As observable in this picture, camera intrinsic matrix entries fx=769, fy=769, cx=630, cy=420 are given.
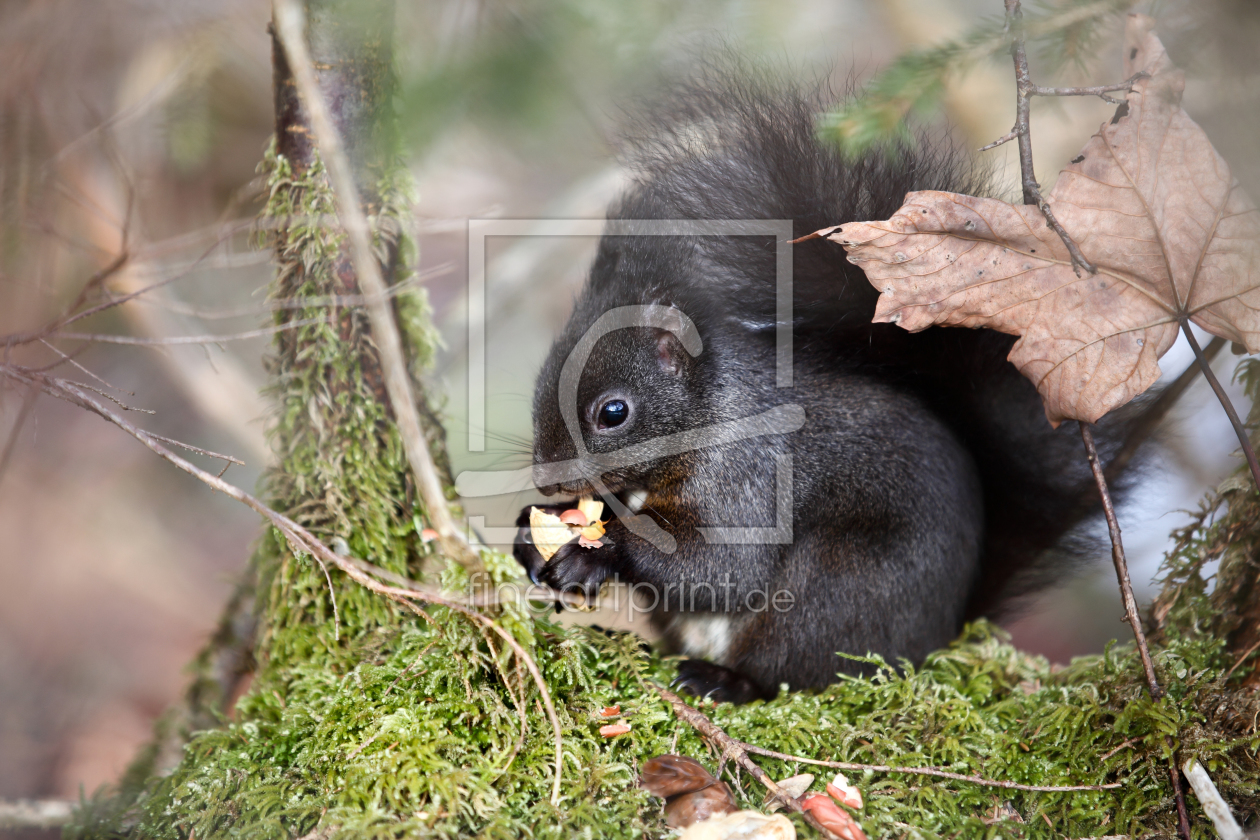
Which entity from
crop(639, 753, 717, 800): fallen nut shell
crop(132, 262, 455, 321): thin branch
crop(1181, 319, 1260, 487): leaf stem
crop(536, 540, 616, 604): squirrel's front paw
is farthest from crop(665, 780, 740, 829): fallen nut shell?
crop(1181, 319, 1260, 487): leaf stem

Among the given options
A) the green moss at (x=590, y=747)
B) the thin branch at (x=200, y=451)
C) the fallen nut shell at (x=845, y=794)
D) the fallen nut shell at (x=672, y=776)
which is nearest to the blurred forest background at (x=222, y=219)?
the thin branch at (x=200, y=451)

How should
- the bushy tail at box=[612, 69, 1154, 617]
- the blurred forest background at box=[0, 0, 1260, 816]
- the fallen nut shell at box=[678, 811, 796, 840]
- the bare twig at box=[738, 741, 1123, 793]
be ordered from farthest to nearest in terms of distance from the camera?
the bushy tail at box=[612, 69, 1154, 617]
the blurred forest background at box=[0, 0, 1260, 816]
the bare twig at box=[738, 741, 1123, 793]
the fallen nut shell at box=[678, 811, 796, 840]

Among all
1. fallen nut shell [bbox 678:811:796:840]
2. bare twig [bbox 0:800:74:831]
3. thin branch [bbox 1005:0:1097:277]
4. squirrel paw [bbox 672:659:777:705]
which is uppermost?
thin branch [bbox 1005:0:1097:277]

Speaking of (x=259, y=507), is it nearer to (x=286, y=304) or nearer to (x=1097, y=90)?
(x=286, y=304)

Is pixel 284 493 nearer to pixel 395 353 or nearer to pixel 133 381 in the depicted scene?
pixel 395 353

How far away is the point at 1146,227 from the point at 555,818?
5.28 ft

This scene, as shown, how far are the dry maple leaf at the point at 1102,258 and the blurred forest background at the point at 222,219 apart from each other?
0.40 feet

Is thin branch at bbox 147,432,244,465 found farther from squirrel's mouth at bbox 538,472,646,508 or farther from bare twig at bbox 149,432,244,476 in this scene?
squirrel's mouth at bbox 538,472,646,508

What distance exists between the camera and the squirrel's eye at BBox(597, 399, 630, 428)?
6.97 feet

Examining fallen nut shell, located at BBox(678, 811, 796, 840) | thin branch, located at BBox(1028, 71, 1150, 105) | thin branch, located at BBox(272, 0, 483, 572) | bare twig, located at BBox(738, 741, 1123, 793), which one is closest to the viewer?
thin branch, located at BBox(272, 0, 483, 572)

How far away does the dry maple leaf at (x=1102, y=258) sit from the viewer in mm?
1506

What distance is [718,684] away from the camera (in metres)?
2.04

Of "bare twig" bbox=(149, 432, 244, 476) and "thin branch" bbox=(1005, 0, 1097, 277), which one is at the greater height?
"thin branch" bbox=(1005, 0, 1097, 277)

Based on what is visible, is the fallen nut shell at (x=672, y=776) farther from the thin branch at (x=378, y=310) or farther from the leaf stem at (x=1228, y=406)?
the leaf stem at (x=1228, y=406)
